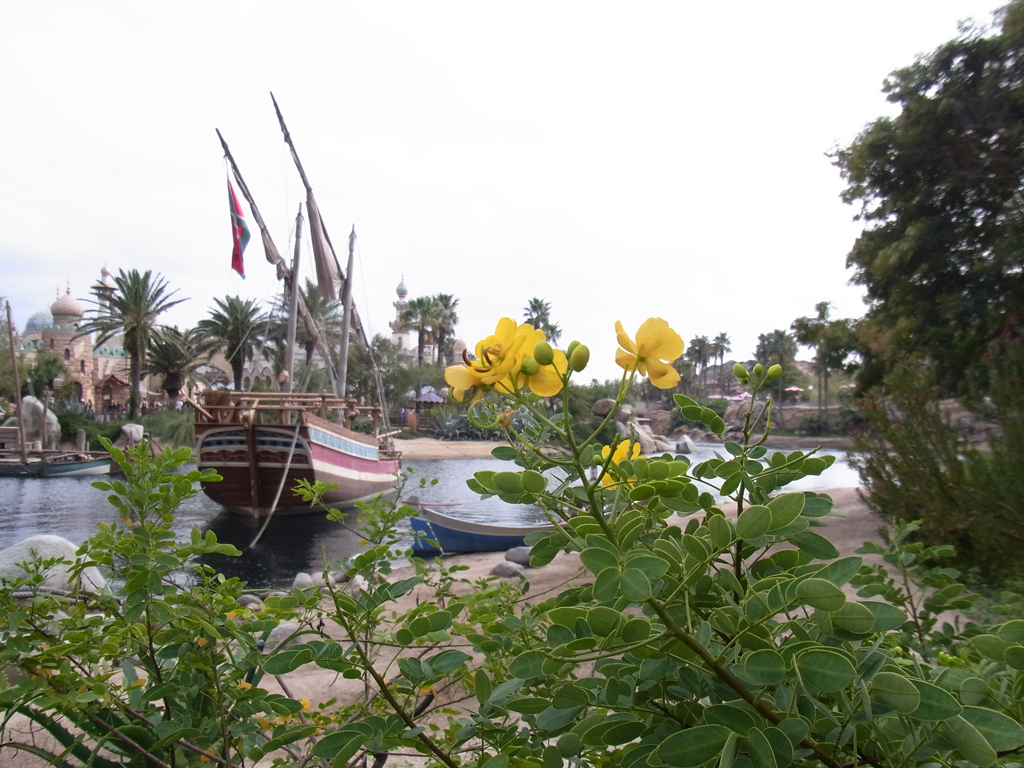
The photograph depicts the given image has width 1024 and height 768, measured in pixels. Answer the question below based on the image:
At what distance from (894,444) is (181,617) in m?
6.30

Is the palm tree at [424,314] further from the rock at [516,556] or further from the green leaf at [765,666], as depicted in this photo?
the green leaf at [765,666]

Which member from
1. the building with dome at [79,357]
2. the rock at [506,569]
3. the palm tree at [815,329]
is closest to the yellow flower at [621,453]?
the rock at [506,569]

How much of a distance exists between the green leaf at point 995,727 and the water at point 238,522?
824 centimetres

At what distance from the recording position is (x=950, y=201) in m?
9.53

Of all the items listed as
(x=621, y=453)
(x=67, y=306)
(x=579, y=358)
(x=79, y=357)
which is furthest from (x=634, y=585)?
(x=67, y=306)

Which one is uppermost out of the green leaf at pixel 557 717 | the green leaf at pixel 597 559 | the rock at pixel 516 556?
the green leaf at pixel 597 559

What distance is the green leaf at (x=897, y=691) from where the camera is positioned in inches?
18.7

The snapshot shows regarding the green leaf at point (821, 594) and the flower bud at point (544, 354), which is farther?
the flower bud at point (544, 354)

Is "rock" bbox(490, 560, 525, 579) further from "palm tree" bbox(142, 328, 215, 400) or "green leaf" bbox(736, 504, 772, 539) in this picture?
"palm tree" bbox(142, 328, 215, 400)

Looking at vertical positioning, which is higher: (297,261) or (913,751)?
(297,261)

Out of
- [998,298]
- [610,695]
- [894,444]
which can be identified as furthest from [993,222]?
[610,695]

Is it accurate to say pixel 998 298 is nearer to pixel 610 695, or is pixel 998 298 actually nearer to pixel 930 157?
pixel 930 157

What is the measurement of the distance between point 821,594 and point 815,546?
0.76 feet

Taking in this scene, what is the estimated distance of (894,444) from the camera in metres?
5.69
